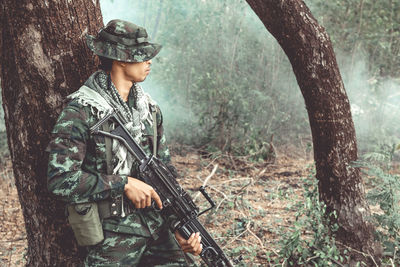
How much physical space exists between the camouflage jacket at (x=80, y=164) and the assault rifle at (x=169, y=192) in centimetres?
8

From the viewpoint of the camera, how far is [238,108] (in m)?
7.62

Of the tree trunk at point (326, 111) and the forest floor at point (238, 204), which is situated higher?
the tree trunk at point (326, 111)

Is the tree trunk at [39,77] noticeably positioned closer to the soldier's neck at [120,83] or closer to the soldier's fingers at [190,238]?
the soldier's neck at [120,83]

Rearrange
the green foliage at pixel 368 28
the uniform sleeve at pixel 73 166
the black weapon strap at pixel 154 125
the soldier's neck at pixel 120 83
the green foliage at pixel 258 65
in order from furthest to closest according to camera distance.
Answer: the green foliage at pixel 368 28 < the green foliage at pixel 258 65 < the black weapon strap at pixel 154 125 < the soldier's neck at pixel 120 83 < the uniform sleeve at pixel 73 166

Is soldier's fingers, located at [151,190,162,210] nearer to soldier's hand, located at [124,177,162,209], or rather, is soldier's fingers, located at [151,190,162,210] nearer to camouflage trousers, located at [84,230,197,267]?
soldier's hand, located at [124,177,162,209]

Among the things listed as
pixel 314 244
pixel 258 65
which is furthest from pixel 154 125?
pixel 258 65

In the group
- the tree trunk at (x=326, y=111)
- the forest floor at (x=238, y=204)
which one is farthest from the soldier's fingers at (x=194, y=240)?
the tree trunk at (x=326, y=111)

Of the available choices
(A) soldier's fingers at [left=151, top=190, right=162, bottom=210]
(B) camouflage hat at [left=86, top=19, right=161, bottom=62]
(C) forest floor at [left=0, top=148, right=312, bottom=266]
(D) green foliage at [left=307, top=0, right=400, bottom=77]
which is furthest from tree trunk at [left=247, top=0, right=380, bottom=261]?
(D) green foliage at [left=307, top=0, right=400, bottom=77]

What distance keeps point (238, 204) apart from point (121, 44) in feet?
10.5

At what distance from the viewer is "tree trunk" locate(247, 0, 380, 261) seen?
10.5 ft

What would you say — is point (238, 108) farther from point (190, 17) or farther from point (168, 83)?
point (190, 17)

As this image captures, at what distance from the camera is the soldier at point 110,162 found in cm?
197

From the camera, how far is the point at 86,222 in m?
2.03

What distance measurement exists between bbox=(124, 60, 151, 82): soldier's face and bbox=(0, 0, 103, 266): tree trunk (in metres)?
0.41
